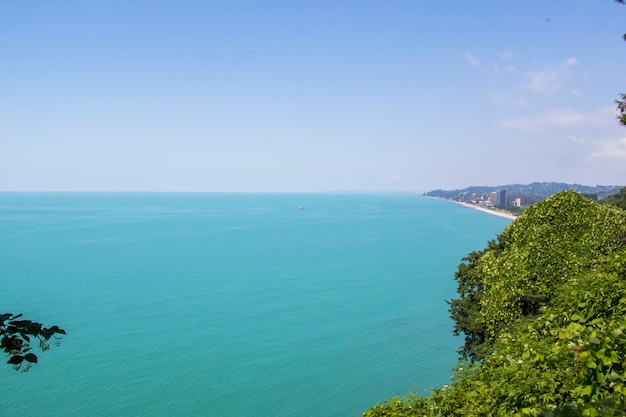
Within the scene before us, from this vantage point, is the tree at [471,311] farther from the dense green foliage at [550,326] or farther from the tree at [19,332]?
the tree at [19,332]

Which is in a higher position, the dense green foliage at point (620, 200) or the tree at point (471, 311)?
the dense green foliage at point (620, 200)

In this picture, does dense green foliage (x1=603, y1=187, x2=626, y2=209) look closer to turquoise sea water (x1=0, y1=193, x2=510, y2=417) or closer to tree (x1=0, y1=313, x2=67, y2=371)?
turquoise sea water (x1=0, y1=193, x2=510, y2=417)

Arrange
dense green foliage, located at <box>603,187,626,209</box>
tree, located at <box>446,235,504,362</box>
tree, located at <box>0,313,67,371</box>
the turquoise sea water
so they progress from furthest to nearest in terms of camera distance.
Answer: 1. dense green foliage, located at <box>603,187,626,209</box>
2. the turquoise sea water
3. tree, located at <box>446,235,504,362</box>
4. tree, located at <box>0,313,67,371</box>

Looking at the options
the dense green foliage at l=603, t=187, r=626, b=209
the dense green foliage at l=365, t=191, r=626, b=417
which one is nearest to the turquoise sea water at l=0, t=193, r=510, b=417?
the dense green foliage at l=365, t=191, r=626, b=417

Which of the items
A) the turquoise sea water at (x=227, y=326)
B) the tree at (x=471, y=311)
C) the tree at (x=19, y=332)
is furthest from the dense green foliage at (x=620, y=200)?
the tree at (x=19, y=332)

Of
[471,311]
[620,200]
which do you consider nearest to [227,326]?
[471,311]

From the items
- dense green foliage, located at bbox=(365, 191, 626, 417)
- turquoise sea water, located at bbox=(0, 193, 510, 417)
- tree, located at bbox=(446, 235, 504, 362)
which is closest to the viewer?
dense green foliage, located at bbox=(365, 191, 626, 417)
